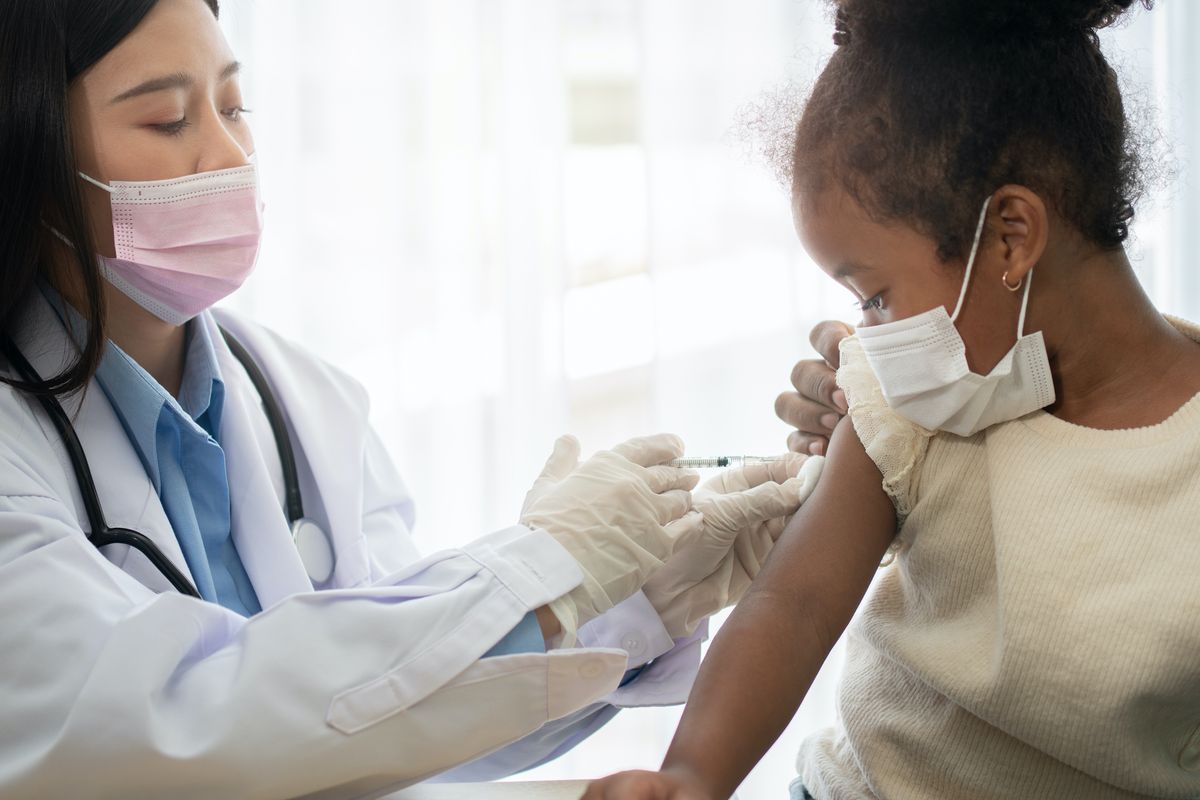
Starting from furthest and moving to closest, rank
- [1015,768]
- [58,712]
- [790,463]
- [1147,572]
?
[790,463] < [1015,768] < [1147,572] < [58,712]

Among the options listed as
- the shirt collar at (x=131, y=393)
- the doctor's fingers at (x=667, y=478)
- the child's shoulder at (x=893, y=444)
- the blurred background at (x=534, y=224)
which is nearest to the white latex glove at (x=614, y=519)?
the doctor's fingers at (x=667, y=478)

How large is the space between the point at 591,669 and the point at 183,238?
73cm

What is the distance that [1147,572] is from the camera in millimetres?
1080

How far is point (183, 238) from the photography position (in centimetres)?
128

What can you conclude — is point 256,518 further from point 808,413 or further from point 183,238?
point 808,413

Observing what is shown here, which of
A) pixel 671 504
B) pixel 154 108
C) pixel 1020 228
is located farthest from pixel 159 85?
pixel 1020 228

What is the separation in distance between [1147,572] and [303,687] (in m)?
0.86

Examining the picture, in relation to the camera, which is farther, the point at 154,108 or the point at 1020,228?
the point at 154,108

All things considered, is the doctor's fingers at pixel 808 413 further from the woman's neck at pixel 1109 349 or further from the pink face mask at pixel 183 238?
the pink face mask at pixel 183 238

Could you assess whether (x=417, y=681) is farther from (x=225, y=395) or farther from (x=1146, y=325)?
(x=1146, y=325)

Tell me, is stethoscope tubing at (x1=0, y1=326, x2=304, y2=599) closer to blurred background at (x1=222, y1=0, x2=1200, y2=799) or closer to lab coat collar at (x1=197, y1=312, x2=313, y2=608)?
lab coat collar at (x1=197, y1=312, x2=313, y2=608)

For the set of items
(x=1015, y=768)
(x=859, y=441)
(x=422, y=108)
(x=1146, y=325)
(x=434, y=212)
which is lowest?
(x=1015, y=768)

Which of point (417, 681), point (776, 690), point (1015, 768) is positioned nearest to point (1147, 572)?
point (1015, 768)

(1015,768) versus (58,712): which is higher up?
(58,712)
